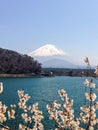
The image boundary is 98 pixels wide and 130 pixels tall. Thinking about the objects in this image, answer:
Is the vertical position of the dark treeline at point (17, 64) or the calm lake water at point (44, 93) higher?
the dark treeline at point (17, 64)

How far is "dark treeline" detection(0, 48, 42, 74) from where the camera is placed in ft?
422

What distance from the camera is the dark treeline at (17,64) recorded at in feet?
422

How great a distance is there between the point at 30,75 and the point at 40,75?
17.3 feet

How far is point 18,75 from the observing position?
126 metres

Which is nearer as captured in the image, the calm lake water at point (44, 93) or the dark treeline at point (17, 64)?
the calm lake water at point (44, 93)

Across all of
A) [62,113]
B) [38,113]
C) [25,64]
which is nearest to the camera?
[62,113]

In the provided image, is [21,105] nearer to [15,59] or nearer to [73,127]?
[73,127]

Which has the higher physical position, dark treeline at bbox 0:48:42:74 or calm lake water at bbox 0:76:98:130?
dark treeline at bbox 0:48:42:74

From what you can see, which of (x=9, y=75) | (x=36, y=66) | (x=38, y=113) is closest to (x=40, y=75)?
(x=36, y=66)

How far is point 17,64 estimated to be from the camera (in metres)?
131

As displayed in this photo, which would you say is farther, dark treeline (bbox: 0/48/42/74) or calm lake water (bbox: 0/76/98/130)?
dark treeline (bbox: 0/48/42/74)

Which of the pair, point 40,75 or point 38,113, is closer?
point 38,113

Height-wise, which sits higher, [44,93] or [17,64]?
[17,64]

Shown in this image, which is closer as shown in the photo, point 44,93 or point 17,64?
point 44,93
